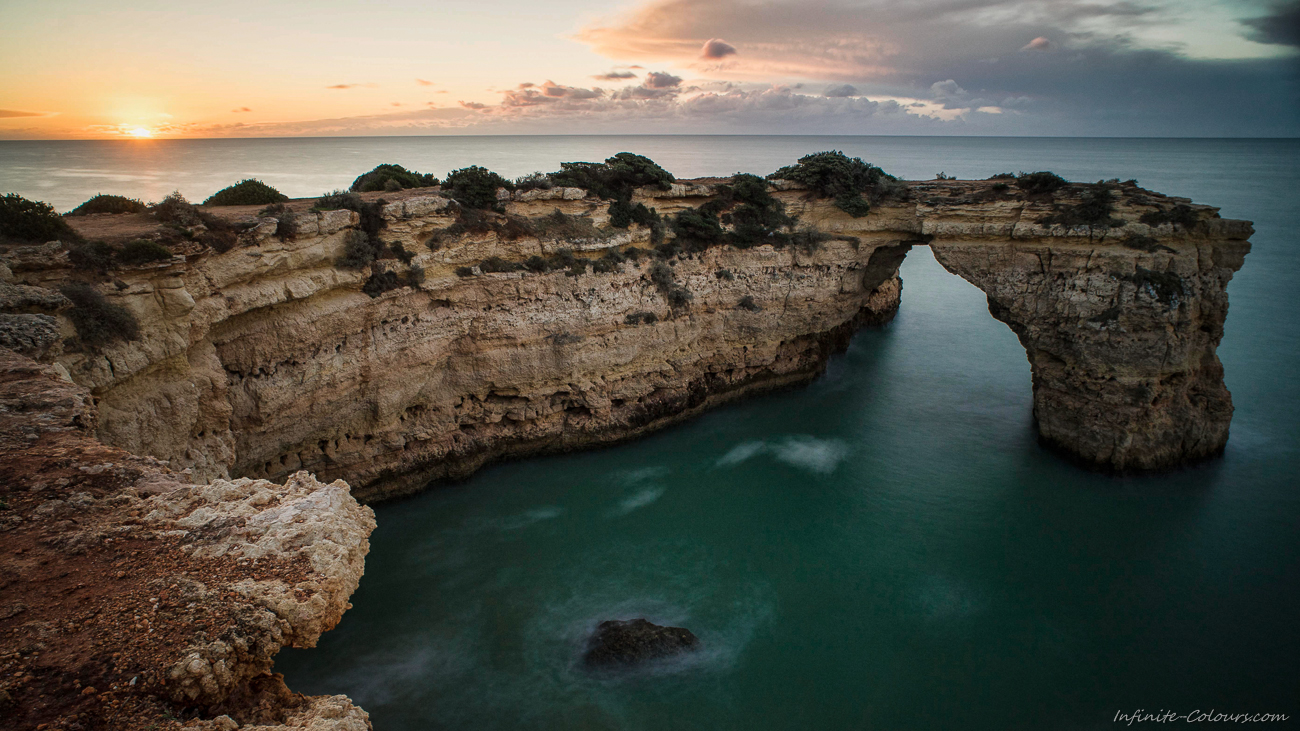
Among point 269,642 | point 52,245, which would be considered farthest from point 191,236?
point 269,642

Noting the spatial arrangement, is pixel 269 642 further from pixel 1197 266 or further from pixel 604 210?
pixel 1197 266

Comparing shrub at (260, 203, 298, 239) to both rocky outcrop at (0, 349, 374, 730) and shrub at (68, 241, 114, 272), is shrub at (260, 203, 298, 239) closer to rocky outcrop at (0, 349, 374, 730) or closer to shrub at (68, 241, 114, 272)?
shrub at (68, 241, 114, 272)

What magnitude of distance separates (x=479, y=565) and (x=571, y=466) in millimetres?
5003

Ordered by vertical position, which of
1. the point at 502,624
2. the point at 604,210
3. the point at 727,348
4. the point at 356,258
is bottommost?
the point at 502,624

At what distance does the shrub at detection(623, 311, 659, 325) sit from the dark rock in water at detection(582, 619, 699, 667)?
9880mm

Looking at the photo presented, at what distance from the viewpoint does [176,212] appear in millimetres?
13273

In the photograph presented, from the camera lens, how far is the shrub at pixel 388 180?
68.5 ft

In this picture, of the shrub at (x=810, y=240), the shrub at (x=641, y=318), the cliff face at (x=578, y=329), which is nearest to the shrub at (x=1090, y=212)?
the cliff face at (x=578, y=329)

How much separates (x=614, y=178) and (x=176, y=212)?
12.7 m

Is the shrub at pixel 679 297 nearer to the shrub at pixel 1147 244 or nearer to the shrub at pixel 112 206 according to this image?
the shrub at pixel 1147 244

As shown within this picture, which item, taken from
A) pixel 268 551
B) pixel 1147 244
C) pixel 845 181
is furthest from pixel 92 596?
pixel 1147 244

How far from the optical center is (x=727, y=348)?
74.0ft

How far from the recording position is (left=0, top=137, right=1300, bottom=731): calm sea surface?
39.0 feet

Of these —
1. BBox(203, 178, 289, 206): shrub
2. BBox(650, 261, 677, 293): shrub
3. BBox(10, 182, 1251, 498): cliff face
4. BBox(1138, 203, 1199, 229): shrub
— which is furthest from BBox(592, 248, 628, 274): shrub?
BBox(1138, 203, 1199, 229): shrub
